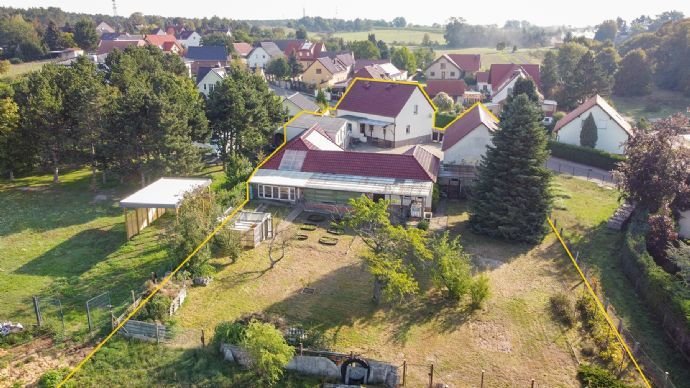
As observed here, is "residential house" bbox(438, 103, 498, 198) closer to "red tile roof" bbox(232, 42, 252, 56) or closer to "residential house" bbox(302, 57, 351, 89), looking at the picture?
"residential house" bbox(302, 57, 351, 89)

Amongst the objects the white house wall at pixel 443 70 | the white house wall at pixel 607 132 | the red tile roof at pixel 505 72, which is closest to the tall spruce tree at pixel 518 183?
the white house wall at pixel 607 132

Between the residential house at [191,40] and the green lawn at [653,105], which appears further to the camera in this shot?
the residential house at [191,40]

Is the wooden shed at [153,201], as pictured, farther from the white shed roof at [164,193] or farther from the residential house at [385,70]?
the residential house at [385,70]

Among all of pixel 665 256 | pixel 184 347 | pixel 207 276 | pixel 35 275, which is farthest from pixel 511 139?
pixel 35 275

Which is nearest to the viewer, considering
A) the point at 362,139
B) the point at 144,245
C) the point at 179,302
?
the point at 179,302

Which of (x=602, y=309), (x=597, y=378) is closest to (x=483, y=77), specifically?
(x=602, y=309)

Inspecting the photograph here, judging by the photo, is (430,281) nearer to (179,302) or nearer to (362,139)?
(179,302)
